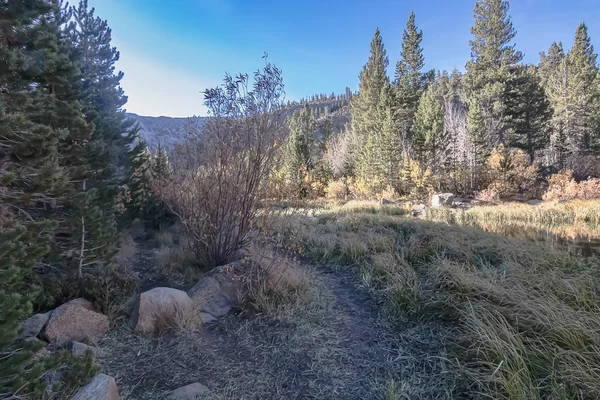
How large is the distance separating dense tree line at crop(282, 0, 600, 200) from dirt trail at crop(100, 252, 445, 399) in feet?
55.7

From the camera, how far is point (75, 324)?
8.54 feet

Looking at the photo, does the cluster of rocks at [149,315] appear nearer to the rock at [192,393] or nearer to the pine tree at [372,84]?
the rock at [192,393]

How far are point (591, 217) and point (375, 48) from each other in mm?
21070

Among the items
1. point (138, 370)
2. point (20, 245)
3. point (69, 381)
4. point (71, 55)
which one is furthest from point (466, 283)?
point (71, 55)

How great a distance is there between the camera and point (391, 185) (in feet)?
64.3

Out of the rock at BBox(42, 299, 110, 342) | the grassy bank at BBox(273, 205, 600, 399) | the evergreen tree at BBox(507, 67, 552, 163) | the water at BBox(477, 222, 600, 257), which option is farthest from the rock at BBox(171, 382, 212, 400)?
the evergreen tree at BBox(507, 67, 552, 163)

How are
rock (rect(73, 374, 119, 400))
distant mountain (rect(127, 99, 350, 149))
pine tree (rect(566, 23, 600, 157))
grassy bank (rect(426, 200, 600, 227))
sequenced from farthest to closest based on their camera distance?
pine tree (rect(566, 23, 600, 157)), grassy bank (rect(426, 200, 600, 227)), distant mountain (rect(127, 99, 350, 149)), rock (rect(73, 374, 119, 400))

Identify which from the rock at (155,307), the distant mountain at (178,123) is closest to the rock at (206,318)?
the rock at (155,307)

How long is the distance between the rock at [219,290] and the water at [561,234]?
21.7 feet

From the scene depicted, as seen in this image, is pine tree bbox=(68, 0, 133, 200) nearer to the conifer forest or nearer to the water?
the conifer forest

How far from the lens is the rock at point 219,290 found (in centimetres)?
311

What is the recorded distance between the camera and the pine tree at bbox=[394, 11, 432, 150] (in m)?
23.5

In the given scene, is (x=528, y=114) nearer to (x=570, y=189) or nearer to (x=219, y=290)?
(x=570, y=189)

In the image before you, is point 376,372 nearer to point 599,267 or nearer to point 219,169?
point 219,169
